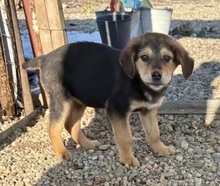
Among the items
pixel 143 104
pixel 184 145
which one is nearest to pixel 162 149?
pixel 184 145

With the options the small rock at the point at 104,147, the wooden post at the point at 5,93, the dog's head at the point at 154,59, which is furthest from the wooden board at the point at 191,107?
the wooden post at the point at 5,93

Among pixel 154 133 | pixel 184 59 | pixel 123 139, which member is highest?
pixel 184 59

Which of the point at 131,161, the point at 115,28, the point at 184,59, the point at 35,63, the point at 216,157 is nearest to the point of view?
the point at 184,59

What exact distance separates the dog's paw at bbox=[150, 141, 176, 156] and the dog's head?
0.71m

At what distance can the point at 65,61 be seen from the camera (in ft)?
13.7

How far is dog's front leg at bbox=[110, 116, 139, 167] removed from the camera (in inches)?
152

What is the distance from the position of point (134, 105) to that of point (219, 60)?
3.89 meters

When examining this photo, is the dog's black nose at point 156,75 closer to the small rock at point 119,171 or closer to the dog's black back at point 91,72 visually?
the dog's black back at point 91,72

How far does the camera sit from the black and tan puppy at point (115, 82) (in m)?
3.71

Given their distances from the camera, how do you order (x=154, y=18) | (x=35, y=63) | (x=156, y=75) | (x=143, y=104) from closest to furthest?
(x=156, y=75) < (x=143, y=104) < (x=35, y=63) < (x=154, y=18)

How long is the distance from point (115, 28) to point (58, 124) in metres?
2.97

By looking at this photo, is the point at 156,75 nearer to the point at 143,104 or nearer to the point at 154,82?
the point at 154,82

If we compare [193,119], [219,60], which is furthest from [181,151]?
[219,60]

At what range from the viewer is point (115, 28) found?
680 centimetres
